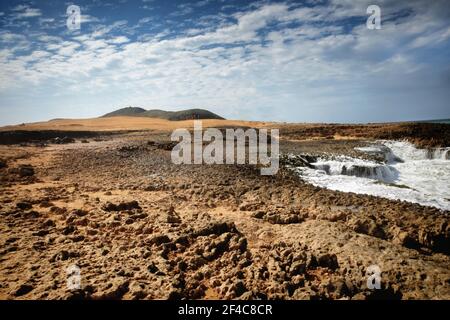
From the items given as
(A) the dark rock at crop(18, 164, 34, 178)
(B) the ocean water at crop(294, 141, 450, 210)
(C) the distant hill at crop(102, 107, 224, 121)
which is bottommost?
(B) the ocean water at crop(294, 141, 450, 210)

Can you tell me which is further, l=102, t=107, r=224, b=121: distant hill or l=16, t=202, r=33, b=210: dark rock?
Answer: l=102, t=107, r=224, b=121: distant hill

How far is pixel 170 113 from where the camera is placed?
61500 mm

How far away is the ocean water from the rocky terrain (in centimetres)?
287

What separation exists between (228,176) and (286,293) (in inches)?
279

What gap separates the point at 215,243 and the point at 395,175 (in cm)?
1371

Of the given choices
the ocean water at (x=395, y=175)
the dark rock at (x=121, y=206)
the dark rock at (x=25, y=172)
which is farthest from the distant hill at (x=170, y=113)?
the dark rock at (x=121, y=206)

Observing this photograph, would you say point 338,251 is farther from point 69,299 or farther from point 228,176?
point 228,176

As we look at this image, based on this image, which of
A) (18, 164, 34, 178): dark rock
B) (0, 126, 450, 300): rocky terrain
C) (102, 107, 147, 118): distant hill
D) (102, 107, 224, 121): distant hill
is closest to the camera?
(0, 126, 450, 300): rocky terrain

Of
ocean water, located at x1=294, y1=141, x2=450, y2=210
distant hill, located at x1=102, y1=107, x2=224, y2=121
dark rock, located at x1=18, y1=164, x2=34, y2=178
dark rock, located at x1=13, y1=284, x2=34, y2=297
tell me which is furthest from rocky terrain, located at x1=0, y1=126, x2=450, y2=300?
distant hill, located at x1=102, y1=107, x2=224, y2=121

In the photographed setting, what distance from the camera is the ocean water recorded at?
10726 mm

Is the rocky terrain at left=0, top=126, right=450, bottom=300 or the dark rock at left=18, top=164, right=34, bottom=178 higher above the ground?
the dark rock at left=18, top=164, right=34, bottom=178

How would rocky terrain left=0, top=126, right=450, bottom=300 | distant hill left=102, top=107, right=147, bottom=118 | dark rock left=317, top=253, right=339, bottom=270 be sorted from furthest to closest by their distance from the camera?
distant hill left=102, top=107, right=147, bottom=118
dark rock left=317, top=253, right=339, bottom=270
rocky terrain left=0, top=126, right=450, bottom=300

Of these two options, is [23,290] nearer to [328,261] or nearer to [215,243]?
[215,243]

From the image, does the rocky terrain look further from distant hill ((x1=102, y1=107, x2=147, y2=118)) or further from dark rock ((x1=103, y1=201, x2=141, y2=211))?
distant hill ((x1=102, y1=107, x2=147, y2=118))
